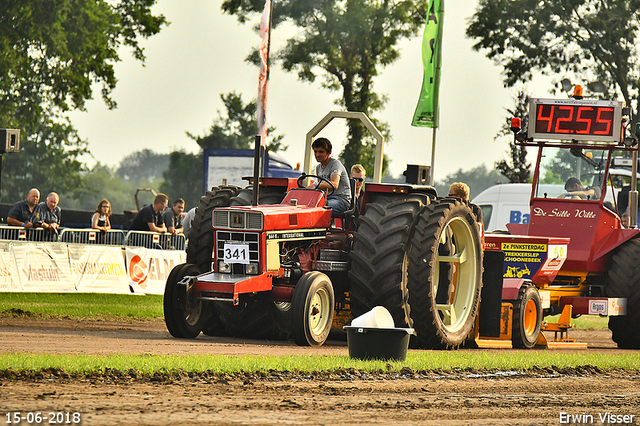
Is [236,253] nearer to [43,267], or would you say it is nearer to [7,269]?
[7,269]

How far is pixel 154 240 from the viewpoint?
1847 cm

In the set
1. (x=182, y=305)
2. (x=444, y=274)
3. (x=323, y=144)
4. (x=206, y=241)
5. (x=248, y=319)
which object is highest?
(x=323, y=144)

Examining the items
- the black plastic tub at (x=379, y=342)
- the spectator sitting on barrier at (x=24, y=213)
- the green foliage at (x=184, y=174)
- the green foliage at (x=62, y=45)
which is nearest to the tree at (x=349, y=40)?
the green foliage at (x=62, y=45)

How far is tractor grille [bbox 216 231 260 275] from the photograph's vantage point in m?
9.70

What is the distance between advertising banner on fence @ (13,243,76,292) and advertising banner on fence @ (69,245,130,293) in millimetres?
184

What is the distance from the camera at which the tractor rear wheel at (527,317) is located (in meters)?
11.5

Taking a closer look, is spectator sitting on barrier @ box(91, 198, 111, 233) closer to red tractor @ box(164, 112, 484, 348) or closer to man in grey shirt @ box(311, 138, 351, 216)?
red tractor @ box(164, 112, 484, 348)

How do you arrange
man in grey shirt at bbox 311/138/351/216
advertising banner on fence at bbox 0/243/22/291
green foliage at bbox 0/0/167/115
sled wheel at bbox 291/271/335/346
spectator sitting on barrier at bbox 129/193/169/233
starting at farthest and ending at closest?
green foliage at bbox 0/0/167/115 → spectator sitting on barrier at bbox 129/193/169/233 → advertising banner on fence at bbox 0/243/22/291 → man in grey shirt at bbox 311/138/351/216 → sled wheel at bbox 291/271/335/346

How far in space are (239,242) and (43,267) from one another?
723 centimetres

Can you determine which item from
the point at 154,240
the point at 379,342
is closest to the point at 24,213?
the point at 154,240

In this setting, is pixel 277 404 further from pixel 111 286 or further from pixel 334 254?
pixel 111 286

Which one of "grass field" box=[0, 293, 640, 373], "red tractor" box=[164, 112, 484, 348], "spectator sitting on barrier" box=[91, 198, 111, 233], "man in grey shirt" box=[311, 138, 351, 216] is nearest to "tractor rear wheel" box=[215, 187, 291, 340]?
"red tractor" box=[164, 112, 484, 348]

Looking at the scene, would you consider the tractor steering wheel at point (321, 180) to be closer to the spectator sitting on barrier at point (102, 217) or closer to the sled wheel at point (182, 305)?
the sled wheel at point (182, 305)

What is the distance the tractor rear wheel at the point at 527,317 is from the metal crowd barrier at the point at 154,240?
8.64 meters
